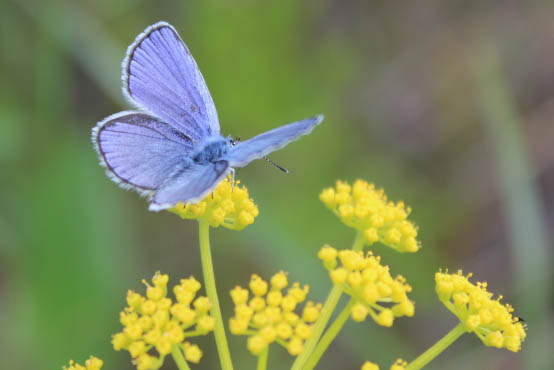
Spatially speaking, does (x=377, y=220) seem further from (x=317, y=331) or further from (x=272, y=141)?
(x=272, y=141)

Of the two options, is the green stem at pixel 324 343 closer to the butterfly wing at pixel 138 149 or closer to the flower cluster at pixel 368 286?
the flower cluster at pixel 368 286

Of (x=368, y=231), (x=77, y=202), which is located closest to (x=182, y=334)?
(x=368, y=231)

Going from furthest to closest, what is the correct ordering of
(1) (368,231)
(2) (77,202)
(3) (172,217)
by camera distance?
(3) (172,217) < (2) (77,202) < (1) (368,231)

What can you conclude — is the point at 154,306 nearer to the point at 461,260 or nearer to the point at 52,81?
the point at 52,81

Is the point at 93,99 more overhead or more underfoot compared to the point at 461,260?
more underfoot

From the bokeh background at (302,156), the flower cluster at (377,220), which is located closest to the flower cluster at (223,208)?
the flower cluster at (377,220)

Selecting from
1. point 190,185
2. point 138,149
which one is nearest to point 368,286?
point 190,185
